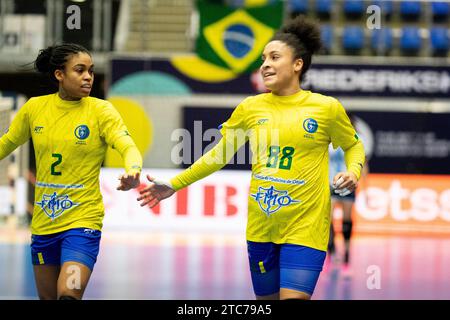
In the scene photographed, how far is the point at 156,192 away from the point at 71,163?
1.63 ft

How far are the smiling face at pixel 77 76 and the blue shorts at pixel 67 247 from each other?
78cm

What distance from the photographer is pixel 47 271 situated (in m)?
5.54

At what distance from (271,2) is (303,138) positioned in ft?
37.3

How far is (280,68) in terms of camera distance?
5348 mm

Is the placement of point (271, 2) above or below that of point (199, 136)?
above

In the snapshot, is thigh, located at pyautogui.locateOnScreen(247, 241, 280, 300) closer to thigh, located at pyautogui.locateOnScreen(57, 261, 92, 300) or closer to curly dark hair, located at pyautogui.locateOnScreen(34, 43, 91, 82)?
thigh, located at pyautogui.locateOnScreen(57, 261, 92, 300)

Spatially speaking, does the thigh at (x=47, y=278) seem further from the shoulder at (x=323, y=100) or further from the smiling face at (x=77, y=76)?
the shoulder at (x=323, y=100)

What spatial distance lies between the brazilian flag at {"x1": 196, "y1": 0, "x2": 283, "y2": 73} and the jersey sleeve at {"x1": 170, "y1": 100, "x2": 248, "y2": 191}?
35.8 ft

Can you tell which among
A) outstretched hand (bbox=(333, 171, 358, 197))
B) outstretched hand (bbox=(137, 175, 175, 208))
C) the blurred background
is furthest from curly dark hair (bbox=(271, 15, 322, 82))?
the blurred background

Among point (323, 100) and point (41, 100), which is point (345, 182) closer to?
point (323, 100)

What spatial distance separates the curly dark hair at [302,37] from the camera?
546cm

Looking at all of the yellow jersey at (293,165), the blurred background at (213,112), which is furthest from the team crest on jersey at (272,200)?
the blurred background at (213,112)
